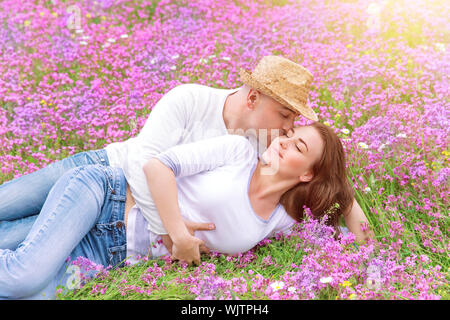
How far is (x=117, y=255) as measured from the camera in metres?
3.67

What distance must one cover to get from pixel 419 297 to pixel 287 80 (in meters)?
1.79

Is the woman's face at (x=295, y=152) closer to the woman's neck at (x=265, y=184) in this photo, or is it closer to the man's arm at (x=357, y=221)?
the woman's neck at (x=265, y=184)

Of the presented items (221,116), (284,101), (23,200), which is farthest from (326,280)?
(23,200)

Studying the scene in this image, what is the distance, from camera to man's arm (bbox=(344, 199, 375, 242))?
12.8 ft

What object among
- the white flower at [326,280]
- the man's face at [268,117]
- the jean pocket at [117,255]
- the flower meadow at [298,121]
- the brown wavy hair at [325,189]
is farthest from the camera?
the man's face at [268,117]

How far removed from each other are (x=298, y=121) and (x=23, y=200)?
261cm

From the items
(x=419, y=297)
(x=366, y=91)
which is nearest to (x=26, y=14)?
(x=366, y=91)

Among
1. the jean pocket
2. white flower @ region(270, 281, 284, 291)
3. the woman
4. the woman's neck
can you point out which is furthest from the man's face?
the jean pocket

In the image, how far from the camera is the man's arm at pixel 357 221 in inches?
154

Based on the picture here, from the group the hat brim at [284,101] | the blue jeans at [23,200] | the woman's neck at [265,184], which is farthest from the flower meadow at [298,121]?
the hat brim at [284,101]

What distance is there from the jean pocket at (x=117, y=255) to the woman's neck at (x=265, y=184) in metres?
0.99

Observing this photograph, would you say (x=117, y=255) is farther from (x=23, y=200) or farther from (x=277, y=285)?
(x=277, y=285)

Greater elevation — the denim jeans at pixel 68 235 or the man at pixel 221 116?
the man at pixel 221 116
